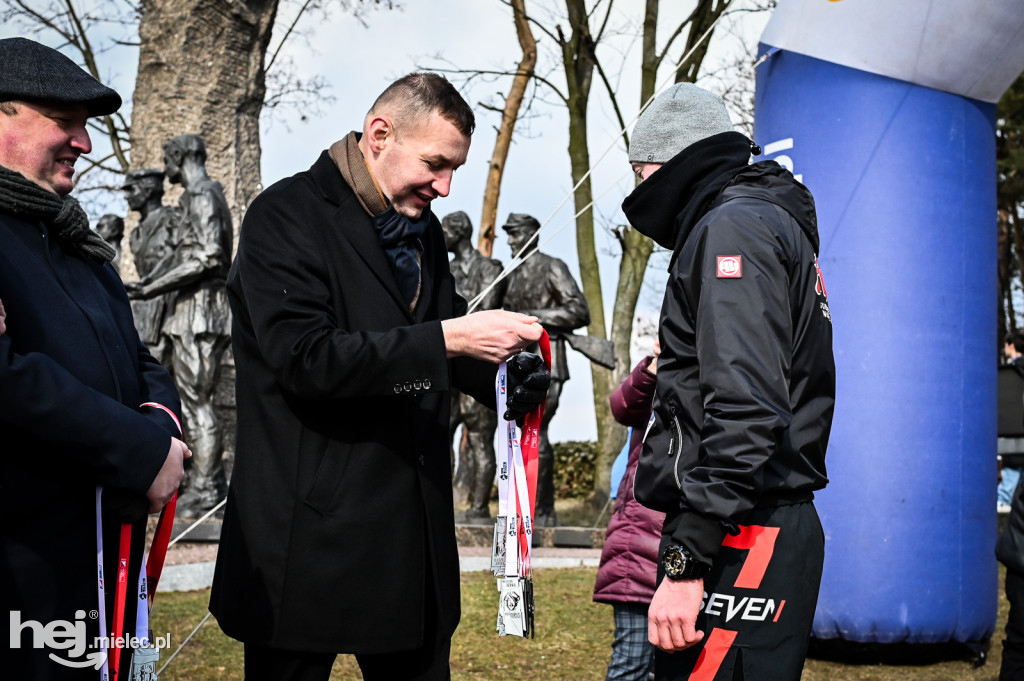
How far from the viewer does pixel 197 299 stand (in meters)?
9.52

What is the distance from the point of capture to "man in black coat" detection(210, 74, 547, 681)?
8.02 ft

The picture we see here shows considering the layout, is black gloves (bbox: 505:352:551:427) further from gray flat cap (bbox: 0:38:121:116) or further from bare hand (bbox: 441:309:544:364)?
gray flat cap (bbox: 0:38:121:116)

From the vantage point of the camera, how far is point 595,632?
650cm

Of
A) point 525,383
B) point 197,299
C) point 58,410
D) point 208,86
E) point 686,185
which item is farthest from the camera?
point 208,86

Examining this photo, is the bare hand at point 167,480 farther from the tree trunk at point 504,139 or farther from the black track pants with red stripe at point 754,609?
the tree trunk at point 504,139

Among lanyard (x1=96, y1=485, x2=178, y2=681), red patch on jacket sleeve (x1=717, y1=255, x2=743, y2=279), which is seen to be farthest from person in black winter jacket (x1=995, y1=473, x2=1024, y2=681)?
lanyard (x1=96, y1=485, x2=178, y2=681)

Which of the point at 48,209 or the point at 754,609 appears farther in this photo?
the point at 754,609

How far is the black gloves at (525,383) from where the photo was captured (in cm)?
281

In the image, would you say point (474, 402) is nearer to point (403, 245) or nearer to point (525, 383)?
point (525, 383)

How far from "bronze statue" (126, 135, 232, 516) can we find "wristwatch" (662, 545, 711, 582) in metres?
7.47

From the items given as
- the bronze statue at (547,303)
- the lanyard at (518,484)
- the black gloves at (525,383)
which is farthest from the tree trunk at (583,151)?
the black gloves at (525,383)

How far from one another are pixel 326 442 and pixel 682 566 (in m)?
0.85

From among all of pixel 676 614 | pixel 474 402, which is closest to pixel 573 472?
pixel 474 402

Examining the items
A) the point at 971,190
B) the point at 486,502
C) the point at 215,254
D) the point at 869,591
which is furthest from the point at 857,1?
the point at 486,502
